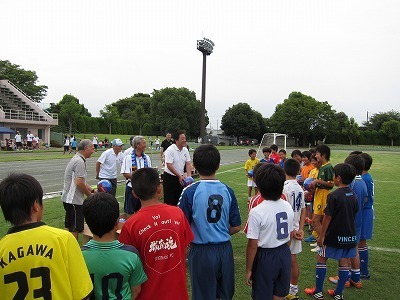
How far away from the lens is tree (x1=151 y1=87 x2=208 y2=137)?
68.3 metres

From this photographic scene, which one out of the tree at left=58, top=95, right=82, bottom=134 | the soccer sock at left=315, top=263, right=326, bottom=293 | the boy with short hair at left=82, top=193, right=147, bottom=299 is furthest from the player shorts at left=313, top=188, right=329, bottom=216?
the tree at left=58, top=95, right=82, bottom=134

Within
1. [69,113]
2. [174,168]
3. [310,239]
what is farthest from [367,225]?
[69,113]

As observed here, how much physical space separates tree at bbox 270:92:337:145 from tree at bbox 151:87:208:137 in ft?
63.5

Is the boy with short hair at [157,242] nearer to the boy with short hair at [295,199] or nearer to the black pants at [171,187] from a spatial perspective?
the boy with short hair at [295,199]

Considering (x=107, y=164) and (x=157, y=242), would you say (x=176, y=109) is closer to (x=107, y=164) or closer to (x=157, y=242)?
(x=107, y=164)

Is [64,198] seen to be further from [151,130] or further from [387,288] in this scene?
[151,130]

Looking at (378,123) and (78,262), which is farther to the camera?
(378,123)

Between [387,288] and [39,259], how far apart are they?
15.9 feet

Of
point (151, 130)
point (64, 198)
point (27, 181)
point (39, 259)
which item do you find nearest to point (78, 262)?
point (39, 259)

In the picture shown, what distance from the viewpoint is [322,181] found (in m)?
5.79

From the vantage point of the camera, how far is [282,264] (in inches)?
133

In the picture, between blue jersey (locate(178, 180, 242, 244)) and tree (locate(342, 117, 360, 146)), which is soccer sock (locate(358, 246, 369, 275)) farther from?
tree (locate(342, 117, 360, 146))

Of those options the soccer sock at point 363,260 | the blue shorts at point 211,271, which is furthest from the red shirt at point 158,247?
the soccer sock at point 363,260

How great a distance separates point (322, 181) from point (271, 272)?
2908mm
